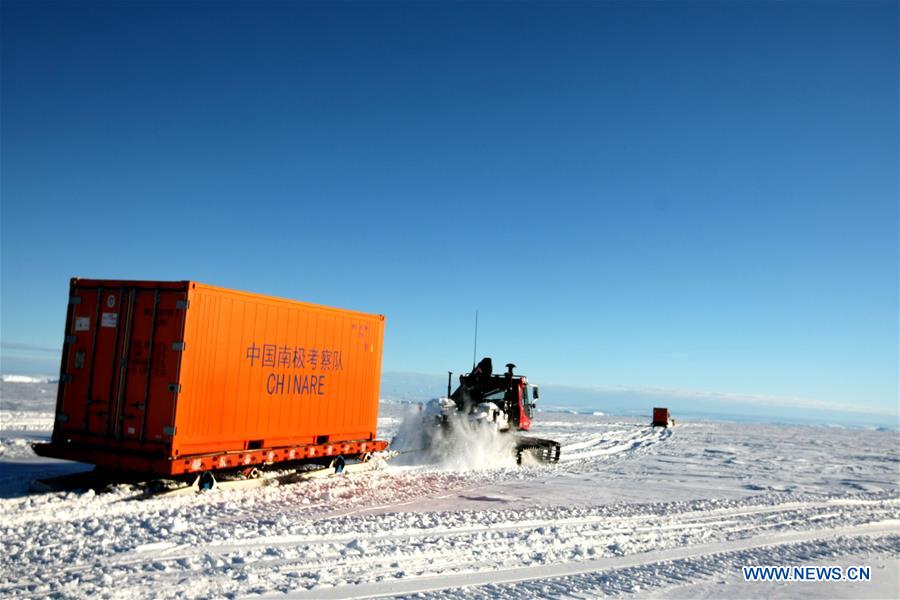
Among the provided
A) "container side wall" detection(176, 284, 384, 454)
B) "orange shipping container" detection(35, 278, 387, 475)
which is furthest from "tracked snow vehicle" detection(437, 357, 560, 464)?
"orange shipping container" detection(35, 278, 387, 475)

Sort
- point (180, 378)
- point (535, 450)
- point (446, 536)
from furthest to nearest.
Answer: point (535, 450)
point (180, 378)
point (446, 536)

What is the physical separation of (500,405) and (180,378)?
9.93m

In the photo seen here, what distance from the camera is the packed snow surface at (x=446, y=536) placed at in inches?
250

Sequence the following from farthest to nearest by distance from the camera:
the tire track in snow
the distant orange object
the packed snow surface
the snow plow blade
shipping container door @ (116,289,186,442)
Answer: the distant orange object → the snow plow blade → shipping container door @ (116,289,186,442) → the packed snow surface → the tire track in snow

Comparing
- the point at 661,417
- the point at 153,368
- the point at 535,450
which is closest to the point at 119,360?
the point at 153,368

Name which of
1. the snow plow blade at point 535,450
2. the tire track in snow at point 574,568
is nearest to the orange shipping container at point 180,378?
the tire track in snow at point 574,568

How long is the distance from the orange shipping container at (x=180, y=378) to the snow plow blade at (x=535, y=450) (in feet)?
21.6

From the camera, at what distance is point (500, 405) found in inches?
692

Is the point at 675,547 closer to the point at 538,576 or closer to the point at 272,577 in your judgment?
the point at 538,576

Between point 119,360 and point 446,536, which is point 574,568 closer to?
point 446,536

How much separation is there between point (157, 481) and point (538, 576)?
6.72m

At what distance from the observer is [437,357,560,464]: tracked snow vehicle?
16.8 meters

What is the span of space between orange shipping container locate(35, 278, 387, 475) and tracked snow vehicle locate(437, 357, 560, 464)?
19.1ft

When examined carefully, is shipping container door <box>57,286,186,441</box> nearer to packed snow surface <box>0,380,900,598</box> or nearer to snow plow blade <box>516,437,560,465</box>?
packed snow surface <box>0,380,900,598</box>
